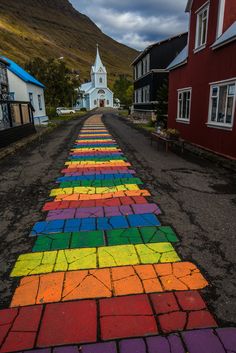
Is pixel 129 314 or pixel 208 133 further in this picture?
pixel 208 133

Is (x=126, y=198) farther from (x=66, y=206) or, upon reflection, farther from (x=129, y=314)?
(x=129, y=314)

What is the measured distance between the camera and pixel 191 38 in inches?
504

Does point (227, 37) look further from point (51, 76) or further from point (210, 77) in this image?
point (51, 76)

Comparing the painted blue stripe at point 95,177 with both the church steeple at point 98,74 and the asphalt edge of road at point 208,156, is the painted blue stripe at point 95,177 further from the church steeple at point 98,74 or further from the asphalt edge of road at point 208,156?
the church steeple at point 98,74

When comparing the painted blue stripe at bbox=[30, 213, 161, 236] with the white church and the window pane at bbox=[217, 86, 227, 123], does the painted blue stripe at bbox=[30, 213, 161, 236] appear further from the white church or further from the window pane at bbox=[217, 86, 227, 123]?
the white church

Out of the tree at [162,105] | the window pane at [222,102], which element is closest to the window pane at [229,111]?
the window pane at [222,102]

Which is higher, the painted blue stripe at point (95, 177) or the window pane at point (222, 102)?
the window pane at point (222, 102)

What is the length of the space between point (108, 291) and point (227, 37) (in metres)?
9.27

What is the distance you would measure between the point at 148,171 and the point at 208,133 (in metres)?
4.23

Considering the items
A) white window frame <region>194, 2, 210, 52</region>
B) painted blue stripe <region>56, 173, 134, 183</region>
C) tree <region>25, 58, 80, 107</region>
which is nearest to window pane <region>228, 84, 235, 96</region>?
white window frame <region>194, 2, 210, 52</region>

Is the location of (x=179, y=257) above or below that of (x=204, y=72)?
below

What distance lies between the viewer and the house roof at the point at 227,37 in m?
8.76

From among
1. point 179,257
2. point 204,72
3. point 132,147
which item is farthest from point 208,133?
point 179,257

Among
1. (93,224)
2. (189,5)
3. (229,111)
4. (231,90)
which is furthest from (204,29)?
(93,224)
